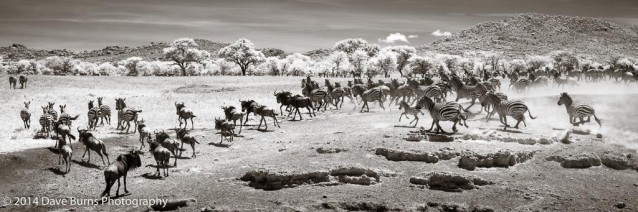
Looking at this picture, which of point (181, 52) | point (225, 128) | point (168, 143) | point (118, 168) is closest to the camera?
point (118, 168)

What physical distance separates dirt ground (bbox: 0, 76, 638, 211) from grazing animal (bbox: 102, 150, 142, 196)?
576 mm

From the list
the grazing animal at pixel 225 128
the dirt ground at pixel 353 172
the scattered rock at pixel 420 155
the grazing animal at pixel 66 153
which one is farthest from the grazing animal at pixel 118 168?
the scattered rock at pixel 420 155

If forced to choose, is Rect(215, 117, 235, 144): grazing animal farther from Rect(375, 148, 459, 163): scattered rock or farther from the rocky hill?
the rocky hill

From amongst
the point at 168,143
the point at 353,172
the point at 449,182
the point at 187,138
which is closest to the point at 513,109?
the point at 449,182

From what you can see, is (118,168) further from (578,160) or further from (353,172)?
(578,160)

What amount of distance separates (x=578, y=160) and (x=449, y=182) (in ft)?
17.6

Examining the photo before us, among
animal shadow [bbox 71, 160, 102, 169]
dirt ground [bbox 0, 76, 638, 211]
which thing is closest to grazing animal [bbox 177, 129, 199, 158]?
dirt ground [bbox 0, 76, 638, 211]

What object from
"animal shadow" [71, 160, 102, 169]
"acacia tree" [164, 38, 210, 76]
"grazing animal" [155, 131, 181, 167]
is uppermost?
"acacia tree" [164, 38, 210, 76]

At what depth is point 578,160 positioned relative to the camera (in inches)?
704

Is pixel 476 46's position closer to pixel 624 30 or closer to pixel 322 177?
pixel 624 30

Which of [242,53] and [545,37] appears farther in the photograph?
[545,37]

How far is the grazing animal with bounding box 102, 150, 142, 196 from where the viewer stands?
48.9ft

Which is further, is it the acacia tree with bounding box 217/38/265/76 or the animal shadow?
the acacia tree with bounding box 217/38/265/76

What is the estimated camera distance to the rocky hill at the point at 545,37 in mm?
152000
